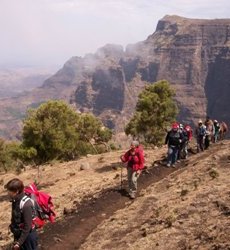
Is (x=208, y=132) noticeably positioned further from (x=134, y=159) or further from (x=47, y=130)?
(x=134, y=159)

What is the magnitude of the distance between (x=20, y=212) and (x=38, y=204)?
106 cm

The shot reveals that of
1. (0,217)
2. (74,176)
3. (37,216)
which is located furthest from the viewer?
(74,176)

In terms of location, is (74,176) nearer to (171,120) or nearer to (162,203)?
(162,203)

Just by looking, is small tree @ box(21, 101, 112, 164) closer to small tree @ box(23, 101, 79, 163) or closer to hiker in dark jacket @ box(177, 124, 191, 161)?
small tree @ box(23, 101, 79, 163)

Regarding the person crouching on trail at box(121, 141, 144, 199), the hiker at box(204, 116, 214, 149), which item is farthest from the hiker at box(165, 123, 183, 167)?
the person crouching on trail at box(121, 141, 144, 199)

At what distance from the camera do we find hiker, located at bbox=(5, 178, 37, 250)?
971cm

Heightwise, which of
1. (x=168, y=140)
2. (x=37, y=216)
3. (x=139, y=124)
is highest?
(x=37, y=216)

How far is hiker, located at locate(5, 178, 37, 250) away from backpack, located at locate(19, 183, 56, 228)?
75mm

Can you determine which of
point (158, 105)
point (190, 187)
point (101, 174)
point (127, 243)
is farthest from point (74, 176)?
point (158, 105)

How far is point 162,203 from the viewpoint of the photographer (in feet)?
61.7

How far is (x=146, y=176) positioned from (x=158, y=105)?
39701mm

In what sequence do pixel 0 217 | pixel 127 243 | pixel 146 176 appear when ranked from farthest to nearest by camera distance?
pixel 146 176, pixel 0 217, pixel 127 243

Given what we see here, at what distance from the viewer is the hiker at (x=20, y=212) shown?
9.71 meters

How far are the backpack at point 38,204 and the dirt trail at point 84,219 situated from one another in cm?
552
